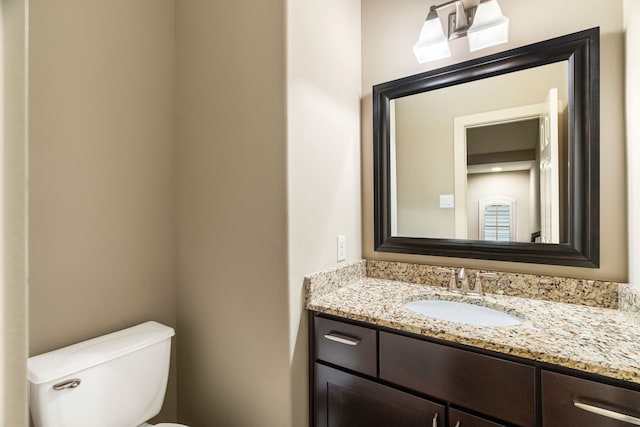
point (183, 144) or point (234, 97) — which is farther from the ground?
point (234, 97)

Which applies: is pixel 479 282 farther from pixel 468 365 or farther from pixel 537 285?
pixel 468 365

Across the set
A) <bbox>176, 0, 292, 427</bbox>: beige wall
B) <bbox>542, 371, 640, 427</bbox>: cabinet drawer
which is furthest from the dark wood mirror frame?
<bbox>176, 0, 292, 427</bbox>: beige wall

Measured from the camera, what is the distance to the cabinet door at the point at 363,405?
1028 mm

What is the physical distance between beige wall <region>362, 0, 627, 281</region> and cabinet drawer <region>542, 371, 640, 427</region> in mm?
604

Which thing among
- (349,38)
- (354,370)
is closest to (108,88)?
(349,38)

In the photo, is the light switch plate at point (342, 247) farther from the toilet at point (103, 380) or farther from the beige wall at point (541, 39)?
the toilet at point (103, 380)

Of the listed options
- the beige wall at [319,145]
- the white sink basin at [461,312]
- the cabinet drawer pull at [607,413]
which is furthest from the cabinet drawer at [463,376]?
the beige wall at [319,145]

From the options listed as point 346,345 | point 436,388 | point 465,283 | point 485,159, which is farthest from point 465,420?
point 485,159

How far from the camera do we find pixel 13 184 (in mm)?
327

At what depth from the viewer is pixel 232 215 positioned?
1398 millimetres

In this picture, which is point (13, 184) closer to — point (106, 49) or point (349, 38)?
point (106, 49)

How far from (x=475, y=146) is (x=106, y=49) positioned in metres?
1.78

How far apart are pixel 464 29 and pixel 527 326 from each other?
1.34 meters

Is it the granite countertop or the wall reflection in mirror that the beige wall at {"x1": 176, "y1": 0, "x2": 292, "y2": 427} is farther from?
the wall reflection in mirror
